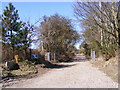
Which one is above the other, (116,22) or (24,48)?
(116,22)

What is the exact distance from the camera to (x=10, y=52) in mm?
23750

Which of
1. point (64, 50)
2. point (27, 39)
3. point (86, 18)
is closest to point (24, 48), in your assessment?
point (27, 39)

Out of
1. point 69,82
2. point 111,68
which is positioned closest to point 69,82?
point 69,82

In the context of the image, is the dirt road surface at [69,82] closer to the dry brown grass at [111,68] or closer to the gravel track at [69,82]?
the gravel track at [69,82]

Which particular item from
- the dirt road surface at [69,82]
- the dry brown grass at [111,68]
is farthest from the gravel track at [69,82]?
the dry brown grass at [111,68]

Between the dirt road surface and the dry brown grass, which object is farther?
the dry brown grass

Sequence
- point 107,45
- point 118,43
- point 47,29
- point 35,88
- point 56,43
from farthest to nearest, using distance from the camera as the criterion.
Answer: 1. point 56,43
2. point 47,29
3. point 107,45
4. point 118,43
5. point 35,88

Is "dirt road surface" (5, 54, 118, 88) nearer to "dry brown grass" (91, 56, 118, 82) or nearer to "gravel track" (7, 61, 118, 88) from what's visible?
"gravel track" (7, 61, 118, 88)

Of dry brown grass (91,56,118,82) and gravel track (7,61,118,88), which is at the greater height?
dry brown grass (91,56,118,82)

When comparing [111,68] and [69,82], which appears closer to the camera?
[69,82]

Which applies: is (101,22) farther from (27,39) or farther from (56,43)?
(56,43)

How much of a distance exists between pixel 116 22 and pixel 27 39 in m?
11.8

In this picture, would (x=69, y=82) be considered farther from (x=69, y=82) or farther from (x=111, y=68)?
(x=111, y=68)

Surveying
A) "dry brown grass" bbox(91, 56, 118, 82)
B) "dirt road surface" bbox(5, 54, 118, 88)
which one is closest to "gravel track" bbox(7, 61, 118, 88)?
"dirt road surface" bbox(5, 54, 118, 88)
